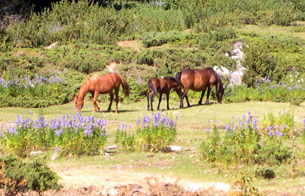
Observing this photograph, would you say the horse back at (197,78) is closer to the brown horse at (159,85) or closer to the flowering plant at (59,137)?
the brown horse at (159,85)

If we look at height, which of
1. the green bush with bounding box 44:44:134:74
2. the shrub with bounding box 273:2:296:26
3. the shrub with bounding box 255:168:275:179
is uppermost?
the shrub with bounding box 273:2:296:26

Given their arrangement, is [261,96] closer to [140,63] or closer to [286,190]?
[140,63]

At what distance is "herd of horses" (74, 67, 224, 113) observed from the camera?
1750 cm

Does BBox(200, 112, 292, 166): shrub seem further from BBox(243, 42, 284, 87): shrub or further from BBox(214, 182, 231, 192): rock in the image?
BBox(243, 42, 284, 87): shrub

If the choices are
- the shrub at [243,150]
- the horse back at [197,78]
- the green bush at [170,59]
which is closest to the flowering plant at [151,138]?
the shrub at [243,150]

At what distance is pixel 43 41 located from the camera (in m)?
26.8

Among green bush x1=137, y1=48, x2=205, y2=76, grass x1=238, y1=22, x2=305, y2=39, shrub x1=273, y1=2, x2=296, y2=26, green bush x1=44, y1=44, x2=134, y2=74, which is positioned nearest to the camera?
green bush x1=44, y1=44, x2=134, y2=74

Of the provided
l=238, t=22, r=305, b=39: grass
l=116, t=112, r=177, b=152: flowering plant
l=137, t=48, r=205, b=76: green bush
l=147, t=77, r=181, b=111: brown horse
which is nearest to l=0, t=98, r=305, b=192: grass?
l=116, t=112, r=177, b=152: flowering plant

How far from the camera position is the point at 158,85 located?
17.9 meters

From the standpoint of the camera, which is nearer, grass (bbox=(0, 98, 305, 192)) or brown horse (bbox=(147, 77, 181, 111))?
grass (bbox=(0, 98, 305, 192))

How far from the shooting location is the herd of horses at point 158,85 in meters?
17.5

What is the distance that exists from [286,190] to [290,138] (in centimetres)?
439

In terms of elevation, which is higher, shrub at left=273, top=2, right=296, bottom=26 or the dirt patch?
shrub at left=273, top=2, right=296, bottom=26

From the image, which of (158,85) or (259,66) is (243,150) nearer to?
(158,85)
